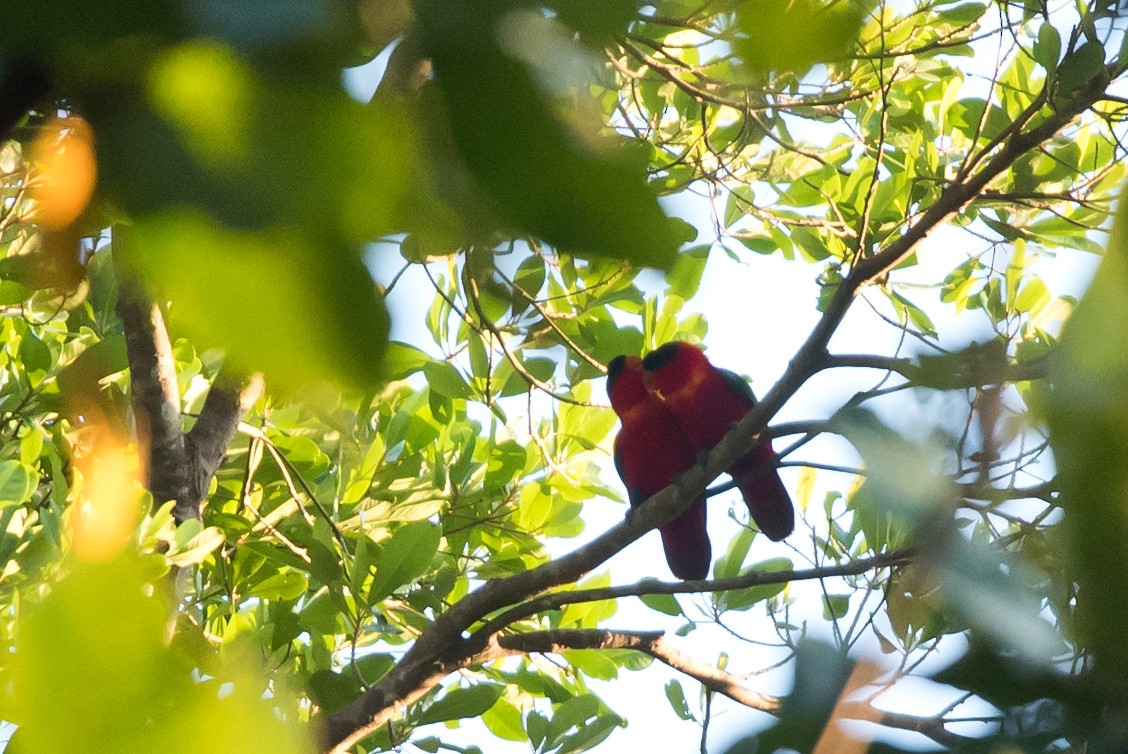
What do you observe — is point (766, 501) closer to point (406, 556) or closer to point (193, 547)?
point (406, 556)

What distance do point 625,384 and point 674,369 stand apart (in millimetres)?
271

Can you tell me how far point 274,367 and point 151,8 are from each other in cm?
9

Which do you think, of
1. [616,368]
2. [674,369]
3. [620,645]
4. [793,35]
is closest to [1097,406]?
[793,35]

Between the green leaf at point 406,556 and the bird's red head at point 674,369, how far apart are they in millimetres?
1594

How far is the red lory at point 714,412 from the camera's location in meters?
3.74

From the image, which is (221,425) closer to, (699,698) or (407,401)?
(407,401)

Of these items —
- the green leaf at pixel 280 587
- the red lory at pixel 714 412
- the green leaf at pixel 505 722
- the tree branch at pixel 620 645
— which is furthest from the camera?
the red lory at pixel 714 412

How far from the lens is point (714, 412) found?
12.3 ft

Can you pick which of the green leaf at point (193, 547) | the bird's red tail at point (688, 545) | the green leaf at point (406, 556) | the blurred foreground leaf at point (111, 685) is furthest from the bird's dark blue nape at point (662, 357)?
the blurred foreground leaf at point (111, 685)

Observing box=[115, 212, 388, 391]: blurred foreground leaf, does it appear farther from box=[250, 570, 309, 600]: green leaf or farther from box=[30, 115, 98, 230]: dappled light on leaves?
box=[250, 570, 309, 600]: green leaf

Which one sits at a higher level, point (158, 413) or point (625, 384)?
point (625, 384)

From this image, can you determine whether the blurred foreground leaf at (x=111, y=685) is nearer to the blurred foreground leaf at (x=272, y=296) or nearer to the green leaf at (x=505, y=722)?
the blurred foreground leaf at (x=272, y=296)

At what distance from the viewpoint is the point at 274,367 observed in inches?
10.6

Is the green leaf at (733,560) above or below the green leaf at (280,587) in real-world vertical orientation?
above
